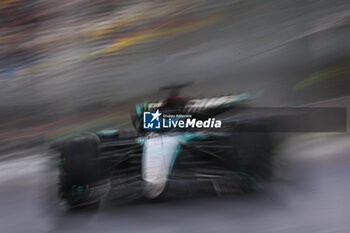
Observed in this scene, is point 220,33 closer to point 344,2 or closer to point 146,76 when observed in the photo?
point 146,76

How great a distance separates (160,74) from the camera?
1.31m

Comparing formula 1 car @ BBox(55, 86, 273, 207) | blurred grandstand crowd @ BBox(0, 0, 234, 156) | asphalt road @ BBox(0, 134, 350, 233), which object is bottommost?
asphalt road @ BBox(0, 134, 350, 233)

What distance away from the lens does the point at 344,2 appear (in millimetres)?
1343

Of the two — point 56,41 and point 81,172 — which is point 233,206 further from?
point 56,41

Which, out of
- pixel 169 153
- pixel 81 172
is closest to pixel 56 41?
pixel 81 172

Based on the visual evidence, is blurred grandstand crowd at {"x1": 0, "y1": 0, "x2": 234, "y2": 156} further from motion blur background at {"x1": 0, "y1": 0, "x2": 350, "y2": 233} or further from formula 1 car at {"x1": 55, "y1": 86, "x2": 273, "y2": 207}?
formula 1 car at {"x1": 55, "y1": 86, "x2": 273, "y2": 207}

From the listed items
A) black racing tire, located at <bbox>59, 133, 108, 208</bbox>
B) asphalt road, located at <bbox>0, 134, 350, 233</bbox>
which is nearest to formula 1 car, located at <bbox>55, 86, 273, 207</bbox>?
black racing tire, located at <bbox>59, 133, 108, 208</bbox>

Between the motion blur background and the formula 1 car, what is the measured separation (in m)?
0.09

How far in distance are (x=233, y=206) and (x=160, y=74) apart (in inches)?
35.4

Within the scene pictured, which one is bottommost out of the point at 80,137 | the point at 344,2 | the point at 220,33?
the point at 80,137

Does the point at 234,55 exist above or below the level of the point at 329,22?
below

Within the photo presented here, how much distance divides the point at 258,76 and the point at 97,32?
38.0 inches

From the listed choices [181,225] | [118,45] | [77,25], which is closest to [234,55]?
[118,45]

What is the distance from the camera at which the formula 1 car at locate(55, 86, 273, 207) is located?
4.23 ft
